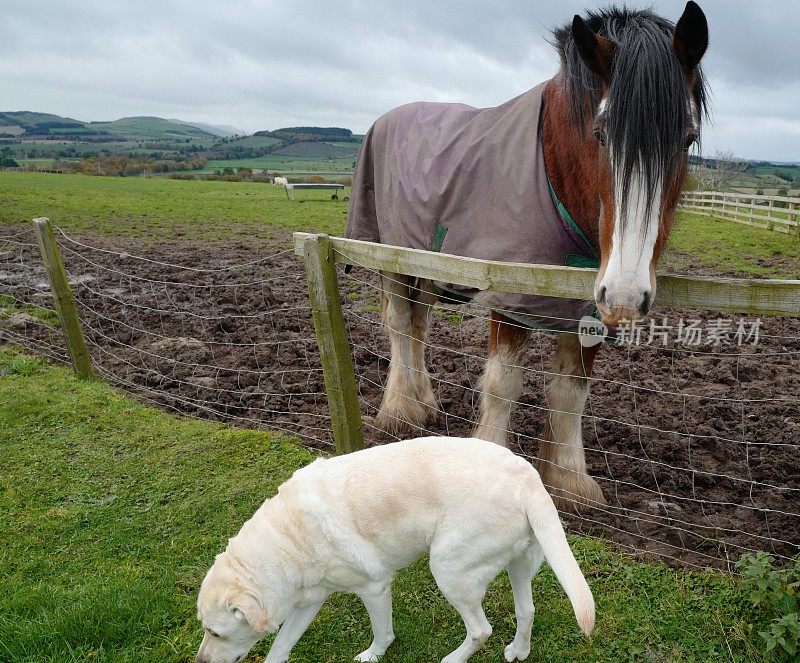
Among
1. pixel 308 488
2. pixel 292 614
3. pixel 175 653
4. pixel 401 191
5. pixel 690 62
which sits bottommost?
pixel 175 653

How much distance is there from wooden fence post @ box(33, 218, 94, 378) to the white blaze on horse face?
15.9 ft

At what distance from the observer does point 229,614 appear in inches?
89.8

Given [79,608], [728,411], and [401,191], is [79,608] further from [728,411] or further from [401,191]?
[728,411]

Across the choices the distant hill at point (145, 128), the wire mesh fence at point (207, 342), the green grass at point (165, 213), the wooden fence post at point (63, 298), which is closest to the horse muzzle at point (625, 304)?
the wire mesh fence at point (207, 342)

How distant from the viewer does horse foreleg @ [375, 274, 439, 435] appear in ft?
16.5

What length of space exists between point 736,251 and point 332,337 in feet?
41.2

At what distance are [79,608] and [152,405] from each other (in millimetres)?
2585

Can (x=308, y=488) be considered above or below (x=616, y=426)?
above

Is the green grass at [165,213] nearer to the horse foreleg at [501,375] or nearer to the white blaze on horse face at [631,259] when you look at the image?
the horse foreleg at [501,375]

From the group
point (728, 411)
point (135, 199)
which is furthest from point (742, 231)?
point (135, 199)

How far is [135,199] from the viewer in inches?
902

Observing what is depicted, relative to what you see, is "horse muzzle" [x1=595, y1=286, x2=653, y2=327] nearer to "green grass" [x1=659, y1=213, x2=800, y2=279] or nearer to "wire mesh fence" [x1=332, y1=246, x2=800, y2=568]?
"wire mesh fence" [x1=332, y1=246, x2=800, y2=568]

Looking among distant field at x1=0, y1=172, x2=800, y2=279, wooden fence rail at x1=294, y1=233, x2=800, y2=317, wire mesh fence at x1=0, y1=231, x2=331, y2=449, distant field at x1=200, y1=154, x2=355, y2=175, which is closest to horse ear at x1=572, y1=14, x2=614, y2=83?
wooden fence rail at x1=294, y1=233, x2=800, y2=317

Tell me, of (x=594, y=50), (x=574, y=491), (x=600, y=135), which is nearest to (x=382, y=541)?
(x=574, y=491)
